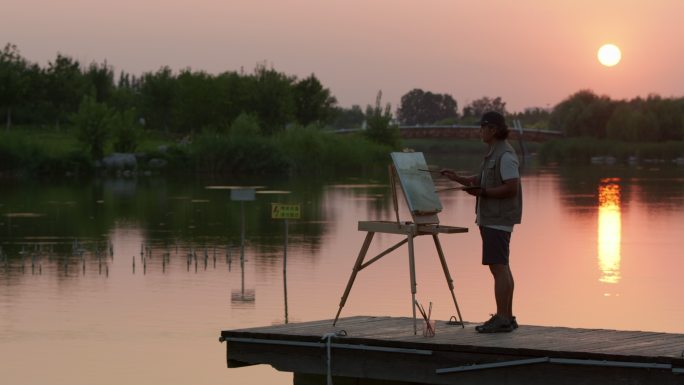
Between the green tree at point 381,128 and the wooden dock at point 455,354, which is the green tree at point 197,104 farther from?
the wooden dock at point 455,354

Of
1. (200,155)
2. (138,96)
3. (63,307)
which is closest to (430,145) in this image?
(138,96)

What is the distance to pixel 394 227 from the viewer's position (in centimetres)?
1566

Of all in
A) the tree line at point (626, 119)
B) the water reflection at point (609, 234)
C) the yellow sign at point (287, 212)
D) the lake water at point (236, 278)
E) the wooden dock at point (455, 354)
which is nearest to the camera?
the wooden dock at point (455, 354)

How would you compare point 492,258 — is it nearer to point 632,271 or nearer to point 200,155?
point 632,271

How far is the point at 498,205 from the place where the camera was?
1514cm

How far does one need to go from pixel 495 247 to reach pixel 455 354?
1361 mm

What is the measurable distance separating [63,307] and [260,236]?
54.4 ft

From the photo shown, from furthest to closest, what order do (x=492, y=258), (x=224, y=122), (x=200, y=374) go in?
(x=224, y=122) < (x=200, y=374) < (x=492, y=258)

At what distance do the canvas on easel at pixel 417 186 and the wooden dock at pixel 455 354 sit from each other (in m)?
1.30

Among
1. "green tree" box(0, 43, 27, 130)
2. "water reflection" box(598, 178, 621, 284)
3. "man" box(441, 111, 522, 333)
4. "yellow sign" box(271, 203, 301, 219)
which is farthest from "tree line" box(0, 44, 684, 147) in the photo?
"man" box(441, 111, 522, 333)

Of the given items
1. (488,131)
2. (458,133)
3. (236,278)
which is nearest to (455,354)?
(488,131)

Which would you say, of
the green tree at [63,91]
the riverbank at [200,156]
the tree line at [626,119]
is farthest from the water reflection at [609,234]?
the tree line at [626,119]

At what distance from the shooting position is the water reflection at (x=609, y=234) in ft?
108

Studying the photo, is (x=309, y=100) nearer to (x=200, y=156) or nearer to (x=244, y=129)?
(x=244, y=129)
